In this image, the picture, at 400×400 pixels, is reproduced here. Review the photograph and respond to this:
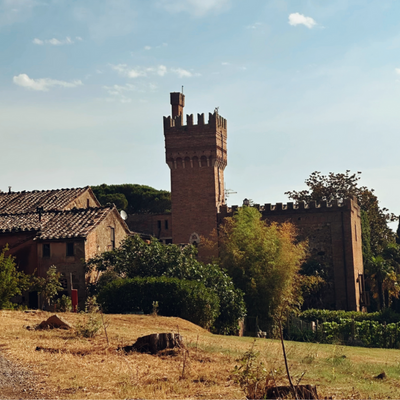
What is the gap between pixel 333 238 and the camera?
149ft

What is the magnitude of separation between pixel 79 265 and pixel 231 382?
1982cm

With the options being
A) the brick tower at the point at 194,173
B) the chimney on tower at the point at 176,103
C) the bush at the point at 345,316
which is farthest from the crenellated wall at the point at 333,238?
the chimney on tower at the point at 176,103

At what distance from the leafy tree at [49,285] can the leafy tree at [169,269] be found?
6.73ft

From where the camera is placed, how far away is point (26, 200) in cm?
4103

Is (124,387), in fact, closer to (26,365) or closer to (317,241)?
(26,365)

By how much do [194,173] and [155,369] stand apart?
3680cm

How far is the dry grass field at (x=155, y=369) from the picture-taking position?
1188 centimetres

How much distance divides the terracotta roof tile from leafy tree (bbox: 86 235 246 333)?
200 cm

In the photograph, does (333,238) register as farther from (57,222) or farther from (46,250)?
(46,250)

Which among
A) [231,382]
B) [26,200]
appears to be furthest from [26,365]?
[26,200]

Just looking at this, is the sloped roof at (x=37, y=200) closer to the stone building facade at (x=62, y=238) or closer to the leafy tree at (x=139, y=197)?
the stone building facade at (x=62, y=238)

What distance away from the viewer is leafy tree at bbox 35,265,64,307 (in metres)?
28.9

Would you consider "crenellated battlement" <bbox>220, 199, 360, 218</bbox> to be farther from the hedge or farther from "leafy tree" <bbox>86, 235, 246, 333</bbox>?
"leafy tree" <bbox>86, 235, 246, 333</bbox>

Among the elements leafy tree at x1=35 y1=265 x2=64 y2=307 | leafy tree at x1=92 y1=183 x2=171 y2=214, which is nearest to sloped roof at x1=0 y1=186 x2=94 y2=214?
leafy tree at x1=35 y1=265 x2=64 y2=307
